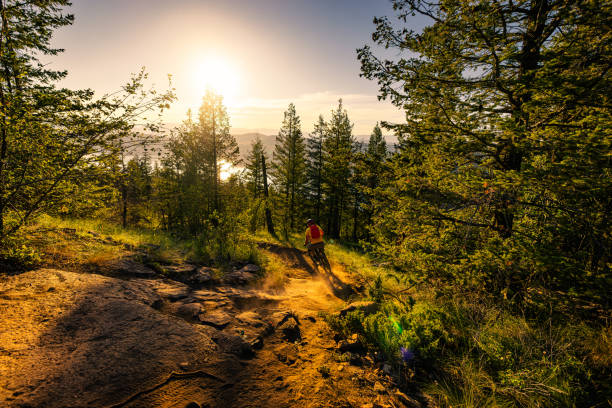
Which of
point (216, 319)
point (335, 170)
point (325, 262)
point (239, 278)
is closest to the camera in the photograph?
point (216, 319)

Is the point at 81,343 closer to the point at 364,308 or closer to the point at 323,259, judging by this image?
the point at 364,308

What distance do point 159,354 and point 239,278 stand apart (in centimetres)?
441

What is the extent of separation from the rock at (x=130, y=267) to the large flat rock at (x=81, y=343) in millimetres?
1386

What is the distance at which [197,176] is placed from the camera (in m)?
19.6

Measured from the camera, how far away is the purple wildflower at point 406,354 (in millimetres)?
3458

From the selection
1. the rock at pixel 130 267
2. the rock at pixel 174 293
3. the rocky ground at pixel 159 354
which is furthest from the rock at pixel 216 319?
the rock at pixel 130 267

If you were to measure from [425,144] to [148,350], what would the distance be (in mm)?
6669

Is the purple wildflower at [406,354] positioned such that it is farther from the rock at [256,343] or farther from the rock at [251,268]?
the rock at [251,268]

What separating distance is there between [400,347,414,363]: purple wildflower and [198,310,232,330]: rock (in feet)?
10.0

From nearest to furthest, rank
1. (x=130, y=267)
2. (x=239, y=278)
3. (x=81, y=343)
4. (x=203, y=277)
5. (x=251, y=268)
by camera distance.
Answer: (x=81, y=343) < (x=130, y=267) < (x=203, y=277) < (x=239, y=278) < (x=251, y=268)

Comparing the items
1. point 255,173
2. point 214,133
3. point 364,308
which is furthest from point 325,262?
point 255,173

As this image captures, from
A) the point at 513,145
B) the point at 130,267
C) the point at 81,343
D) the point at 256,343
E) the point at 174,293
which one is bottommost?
the point at 256,343

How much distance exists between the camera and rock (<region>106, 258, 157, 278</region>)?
18.7 feet

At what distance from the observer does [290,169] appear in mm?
28922
